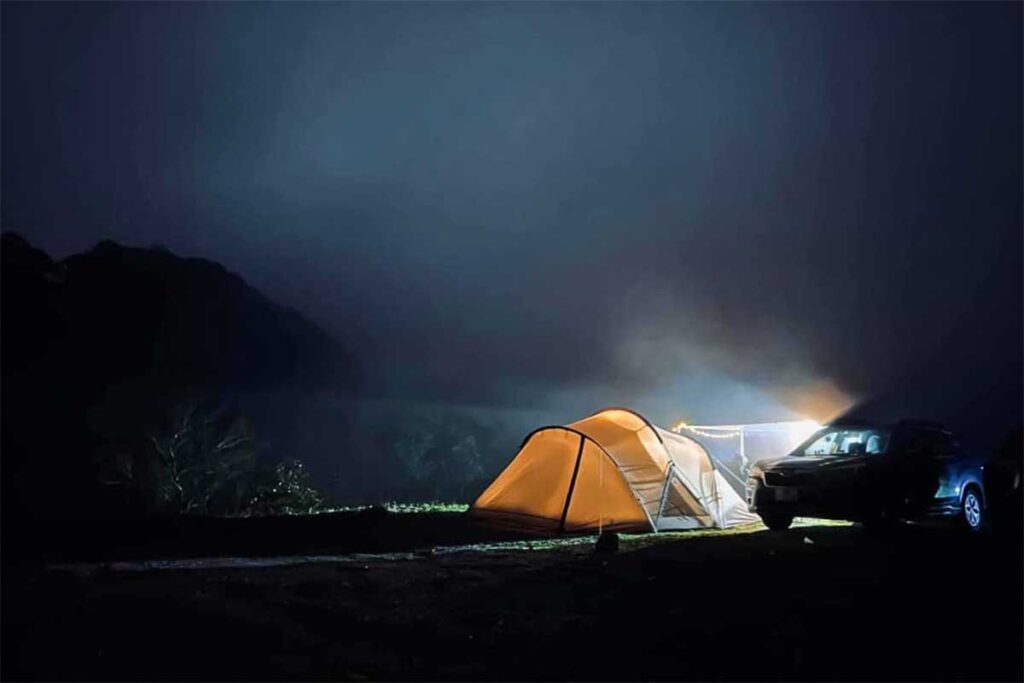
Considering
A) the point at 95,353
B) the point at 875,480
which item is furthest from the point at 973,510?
the point at 95,353

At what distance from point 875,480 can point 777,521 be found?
75.6 inches

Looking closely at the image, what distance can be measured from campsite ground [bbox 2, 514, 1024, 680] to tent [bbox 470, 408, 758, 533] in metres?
3.27

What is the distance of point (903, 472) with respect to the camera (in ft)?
39.4

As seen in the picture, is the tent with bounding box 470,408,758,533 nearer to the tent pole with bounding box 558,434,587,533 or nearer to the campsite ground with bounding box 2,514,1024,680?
the tent pole with bounding box 558,434,587,533

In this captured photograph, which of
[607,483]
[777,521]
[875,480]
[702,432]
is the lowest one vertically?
[702,432]

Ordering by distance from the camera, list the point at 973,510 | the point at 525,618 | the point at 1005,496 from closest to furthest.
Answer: the point at 525,618, the point at 973,510, the point at 1005,496

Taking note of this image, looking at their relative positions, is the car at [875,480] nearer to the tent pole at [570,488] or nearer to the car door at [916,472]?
the car door at [916,472]

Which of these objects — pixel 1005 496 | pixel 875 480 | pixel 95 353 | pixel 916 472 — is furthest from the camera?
pixel 95 353

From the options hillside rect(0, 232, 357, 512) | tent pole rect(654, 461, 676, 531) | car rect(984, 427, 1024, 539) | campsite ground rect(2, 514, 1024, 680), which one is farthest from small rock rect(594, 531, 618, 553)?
hillside rect(0, 232, 357, 512)

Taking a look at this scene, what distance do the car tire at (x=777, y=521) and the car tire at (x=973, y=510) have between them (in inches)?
104

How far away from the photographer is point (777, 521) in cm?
1313

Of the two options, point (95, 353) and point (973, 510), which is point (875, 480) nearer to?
point (973, 510)

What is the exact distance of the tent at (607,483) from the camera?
13.0 m

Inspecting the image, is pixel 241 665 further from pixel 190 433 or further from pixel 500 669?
pixel 190 433
